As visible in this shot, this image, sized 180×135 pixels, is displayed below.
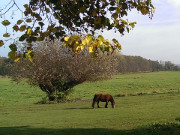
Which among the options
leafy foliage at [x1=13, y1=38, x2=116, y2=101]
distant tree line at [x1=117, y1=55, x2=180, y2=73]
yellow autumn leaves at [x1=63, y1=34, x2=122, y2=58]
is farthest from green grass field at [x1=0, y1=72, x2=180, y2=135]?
distant tree line at [x1=117, y1=55, x2=180, y2=73]

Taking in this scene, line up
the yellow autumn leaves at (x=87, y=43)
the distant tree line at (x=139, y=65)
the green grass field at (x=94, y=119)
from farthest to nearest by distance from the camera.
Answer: the distant tree line at (x=139, y=65) → the green grass field at (x=94, y=119) → the yellow autumn leaves at (x=87, y=43)

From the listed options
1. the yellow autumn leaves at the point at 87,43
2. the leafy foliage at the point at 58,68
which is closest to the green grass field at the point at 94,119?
the leafy foliage at the point at 58,68

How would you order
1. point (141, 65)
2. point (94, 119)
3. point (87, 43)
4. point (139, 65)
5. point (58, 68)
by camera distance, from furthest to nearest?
point (141, 65), point (139, 65), point (58, 68), point (94, 119), point (87, 43)

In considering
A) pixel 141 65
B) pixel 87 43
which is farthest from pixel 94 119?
pixel 141 65

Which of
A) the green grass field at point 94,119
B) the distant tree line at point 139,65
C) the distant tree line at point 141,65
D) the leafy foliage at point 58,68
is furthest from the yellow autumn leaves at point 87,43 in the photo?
the distant tree line at point 141,65

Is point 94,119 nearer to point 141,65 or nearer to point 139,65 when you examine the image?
point 139,65

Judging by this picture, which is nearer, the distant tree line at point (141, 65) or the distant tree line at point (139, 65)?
the distant tree line at point (139, 65)

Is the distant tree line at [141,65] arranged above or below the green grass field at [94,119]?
above

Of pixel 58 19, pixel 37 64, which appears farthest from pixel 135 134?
pixel 37 64

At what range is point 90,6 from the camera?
704cm

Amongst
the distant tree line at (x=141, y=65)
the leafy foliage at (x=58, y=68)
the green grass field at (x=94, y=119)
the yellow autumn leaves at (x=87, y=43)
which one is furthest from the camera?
the distant tree line at (x=141, y=65)

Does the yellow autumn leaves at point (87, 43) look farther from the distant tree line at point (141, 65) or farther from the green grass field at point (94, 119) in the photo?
the distant tree line at point (141, 65)

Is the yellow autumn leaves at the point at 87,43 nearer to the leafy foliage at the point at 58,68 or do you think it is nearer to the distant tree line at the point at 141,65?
the leafy foliage at the point at 58,68

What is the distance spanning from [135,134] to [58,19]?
5362 millimetres
